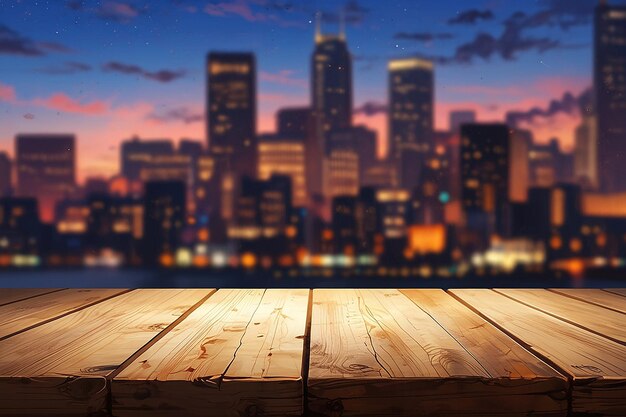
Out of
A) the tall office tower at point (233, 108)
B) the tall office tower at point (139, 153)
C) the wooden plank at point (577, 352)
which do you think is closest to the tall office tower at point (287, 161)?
the tall office tower at point (233, 108)

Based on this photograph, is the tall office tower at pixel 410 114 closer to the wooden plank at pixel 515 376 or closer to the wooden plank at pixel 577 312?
the wooden plank at pixel 577 312

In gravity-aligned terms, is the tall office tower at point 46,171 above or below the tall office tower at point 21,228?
above

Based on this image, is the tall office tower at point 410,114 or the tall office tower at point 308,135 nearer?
the tall office tower at point 308,135

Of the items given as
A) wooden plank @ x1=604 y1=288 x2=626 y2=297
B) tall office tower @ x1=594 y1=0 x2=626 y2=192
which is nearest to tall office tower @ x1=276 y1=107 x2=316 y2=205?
tall office tower @ x1=594 y1=0 x2=626 y2=192

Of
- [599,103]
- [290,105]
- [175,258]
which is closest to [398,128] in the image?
[290,105]

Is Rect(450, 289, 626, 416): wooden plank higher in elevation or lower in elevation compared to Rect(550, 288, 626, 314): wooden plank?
higher

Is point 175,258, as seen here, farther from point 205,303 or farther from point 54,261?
point 205,303

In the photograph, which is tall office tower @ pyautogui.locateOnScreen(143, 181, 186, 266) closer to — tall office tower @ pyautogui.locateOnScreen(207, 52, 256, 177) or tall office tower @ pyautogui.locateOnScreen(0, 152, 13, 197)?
tall office tower @ pyautogui.locateOnScreen(207, 52, 256, 177)
